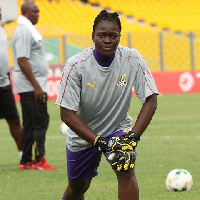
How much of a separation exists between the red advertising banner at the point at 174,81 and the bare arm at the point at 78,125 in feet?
61.5

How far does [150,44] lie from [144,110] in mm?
20239

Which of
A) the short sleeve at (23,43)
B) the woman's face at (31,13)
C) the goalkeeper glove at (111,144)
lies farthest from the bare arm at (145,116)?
the woman's face at (31,13)

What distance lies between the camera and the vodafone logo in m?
24.5

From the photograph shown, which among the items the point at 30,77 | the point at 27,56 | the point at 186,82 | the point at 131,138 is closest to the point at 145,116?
the point at 131,138

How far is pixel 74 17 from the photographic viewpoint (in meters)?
31.4

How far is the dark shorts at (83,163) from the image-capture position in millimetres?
5973

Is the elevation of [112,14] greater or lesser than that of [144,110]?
greater

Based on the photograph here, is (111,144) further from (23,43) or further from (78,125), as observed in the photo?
(23,43)

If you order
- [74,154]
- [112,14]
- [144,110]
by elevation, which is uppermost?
[112,14]

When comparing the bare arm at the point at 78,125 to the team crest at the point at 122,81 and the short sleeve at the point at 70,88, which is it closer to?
the short sleeve at the point at 70,88

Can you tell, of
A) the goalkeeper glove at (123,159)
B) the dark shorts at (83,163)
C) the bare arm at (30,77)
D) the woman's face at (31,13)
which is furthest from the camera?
the woman's face at (31,13)

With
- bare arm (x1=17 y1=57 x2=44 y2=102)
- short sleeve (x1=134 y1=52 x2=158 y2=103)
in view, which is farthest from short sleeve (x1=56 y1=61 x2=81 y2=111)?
bare arm (x1=17 y1=57 x2=44 y2=102)

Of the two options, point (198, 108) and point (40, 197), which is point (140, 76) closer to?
point (40, 197)

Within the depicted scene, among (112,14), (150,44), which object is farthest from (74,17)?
(112,14)
